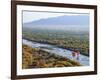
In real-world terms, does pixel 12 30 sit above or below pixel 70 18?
below

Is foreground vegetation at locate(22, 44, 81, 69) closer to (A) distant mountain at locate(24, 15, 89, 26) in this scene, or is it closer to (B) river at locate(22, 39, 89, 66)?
(B) river at locate(22, 39, 89, 66)

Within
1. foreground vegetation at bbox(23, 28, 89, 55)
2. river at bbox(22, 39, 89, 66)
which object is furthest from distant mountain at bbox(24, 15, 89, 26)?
river at bbox(22, 39, 89, 66)

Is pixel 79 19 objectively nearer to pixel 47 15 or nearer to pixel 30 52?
pixel 47 15

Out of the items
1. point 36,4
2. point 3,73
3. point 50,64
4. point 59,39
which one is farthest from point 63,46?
point 3,73

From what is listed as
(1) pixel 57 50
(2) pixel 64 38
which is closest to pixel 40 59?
(1) pixel 57 50

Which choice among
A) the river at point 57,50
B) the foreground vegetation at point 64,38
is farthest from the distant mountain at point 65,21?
the river at point 57,50

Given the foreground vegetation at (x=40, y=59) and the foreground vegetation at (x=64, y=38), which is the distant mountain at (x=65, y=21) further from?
the foreground vegetation at (x=40, y=59)
